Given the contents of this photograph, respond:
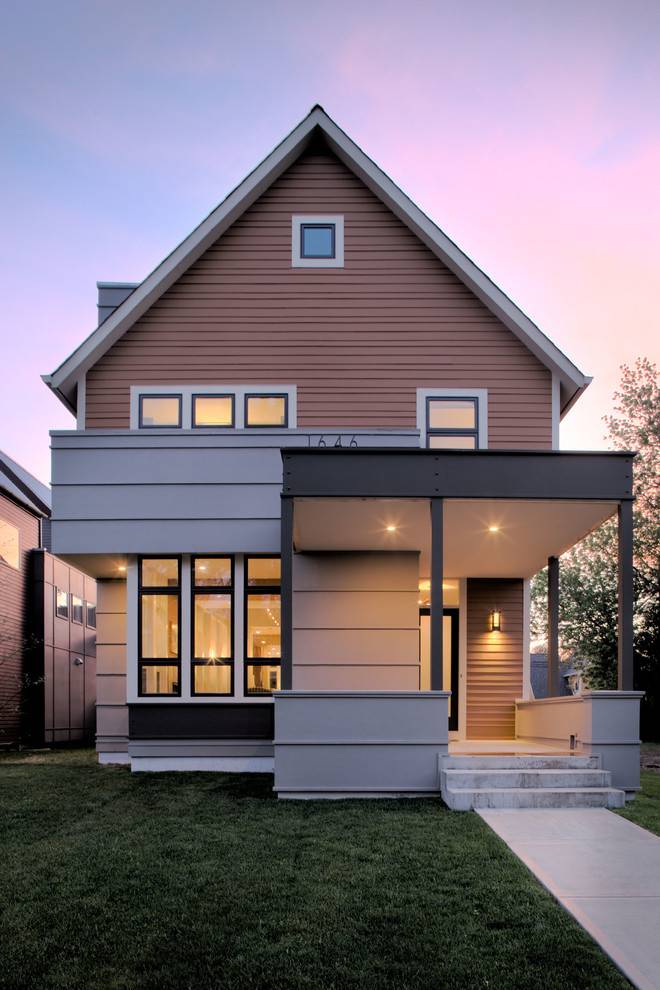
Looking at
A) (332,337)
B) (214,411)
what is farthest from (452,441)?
(214,411)

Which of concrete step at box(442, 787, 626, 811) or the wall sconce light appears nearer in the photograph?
concrete step at box(442, 787, 626, 811)

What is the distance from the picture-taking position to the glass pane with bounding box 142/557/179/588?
35.2ft

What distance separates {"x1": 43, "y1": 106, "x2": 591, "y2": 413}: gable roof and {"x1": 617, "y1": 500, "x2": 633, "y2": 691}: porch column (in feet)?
Result: 12.6

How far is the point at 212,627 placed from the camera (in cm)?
1056

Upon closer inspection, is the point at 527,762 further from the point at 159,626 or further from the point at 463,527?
the point at 159,626

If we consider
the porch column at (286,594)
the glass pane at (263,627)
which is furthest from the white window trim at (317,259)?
the glass pane at (263,627)

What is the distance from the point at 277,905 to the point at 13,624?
1833 centimetres

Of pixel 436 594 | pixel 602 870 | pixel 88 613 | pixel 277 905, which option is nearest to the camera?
pixel 277 905

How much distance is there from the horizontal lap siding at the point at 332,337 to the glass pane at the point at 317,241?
9.4 inches

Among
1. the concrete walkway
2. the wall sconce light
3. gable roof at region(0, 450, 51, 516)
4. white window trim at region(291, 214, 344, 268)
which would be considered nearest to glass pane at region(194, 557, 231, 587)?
the wall sconce light

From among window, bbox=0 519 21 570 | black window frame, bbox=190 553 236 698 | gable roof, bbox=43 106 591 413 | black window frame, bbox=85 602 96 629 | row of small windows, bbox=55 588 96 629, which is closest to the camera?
black window frame, bbox=190 553 236 698

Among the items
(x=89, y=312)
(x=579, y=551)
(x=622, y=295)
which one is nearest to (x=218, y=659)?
(x=579, y=551)

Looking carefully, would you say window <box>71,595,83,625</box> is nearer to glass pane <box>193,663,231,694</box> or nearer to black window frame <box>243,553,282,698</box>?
glass pane <box>193,663,231,694</box>

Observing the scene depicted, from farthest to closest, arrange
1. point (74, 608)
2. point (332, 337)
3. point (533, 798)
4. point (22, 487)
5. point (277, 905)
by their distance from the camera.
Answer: point (74, 608)
point (22, 487)
point (332, 337)
point (533, 798)
point (277, 905)
